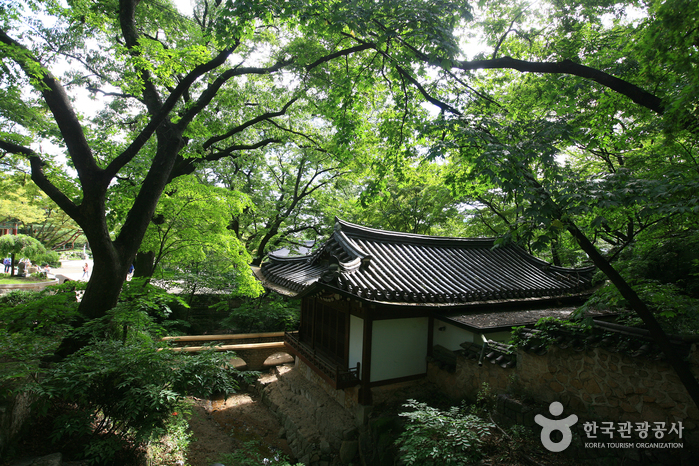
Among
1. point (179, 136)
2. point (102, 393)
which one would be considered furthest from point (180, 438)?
point (179, 136)

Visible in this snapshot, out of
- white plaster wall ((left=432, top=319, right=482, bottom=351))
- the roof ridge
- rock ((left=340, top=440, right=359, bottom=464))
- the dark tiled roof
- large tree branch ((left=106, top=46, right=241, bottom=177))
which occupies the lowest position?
rock ((left=340, top=440, right=359, bottom=464))

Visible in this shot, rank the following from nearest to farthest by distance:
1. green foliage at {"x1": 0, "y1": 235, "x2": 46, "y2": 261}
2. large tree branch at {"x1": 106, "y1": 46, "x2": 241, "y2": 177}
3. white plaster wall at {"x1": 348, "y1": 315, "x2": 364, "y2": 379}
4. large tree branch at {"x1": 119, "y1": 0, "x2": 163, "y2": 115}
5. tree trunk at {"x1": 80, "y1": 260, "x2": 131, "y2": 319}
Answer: tree trunk at {"x1": 80, "y1": 260, "x2": 131, "y2": 319}
large tree branch at {"x1": 106, "y1": 46, "x2": 241, "y2": 177}
large tree branch at {"x1": 119, "y1": 0, "x2": 163, "y2": 115}
white plaster wall at {"x1": 348, "y1": 315, "x2": 364, "y2": 379}
green foliage at {"x1": 0, "y1": 235, "x2": 46, "y2": 261}

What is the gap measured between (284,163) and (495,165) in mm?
16823

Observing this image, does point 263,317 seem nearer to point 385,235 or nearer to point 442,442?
point 385,235

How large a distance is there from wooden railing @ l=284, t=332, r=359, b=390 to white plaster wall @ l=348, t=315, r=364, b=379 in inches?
9.5

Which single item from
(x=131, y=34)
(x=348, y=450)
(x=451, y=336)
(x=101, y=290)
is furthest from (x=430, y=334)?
(x=131, y=34)

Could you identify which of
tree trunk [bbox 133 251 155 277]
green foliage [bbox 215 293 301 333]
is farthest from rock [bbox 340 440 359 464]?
tree trunk [bbox 133 251 155 277]

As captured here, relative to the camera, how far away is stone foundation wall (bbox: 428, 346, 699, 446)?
162 inches

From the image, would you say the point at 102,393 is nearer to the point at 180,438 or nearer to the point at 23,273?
the point at 180,438

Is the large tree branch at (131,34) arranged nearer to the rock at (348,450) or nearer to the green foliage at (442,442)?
the green foliage at (442,442)

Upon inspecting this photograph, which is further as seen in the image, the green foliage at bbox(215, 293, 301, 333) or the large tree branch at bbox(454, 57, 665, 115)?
the green foliage at bbox(215, 293, 301, 333)

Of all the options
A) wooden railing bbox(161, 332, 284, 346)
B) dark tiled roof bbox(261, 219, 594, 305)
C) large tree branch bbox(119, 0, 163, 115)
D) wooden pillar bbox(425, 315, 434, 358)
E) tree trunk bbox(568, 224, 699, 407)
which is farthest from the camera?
wooden railing bbox(161, 332, 284, 346)

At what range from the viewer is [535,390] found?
5.73 m

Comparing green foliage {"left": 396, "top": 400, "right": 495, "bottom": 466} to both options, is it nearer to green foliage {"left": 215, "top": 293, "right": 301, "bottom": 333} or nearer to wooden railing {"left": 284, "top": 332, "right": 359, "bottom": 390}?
wooden railing {"left": 284, "top": 332, "right": 359, "bottom": 390}
